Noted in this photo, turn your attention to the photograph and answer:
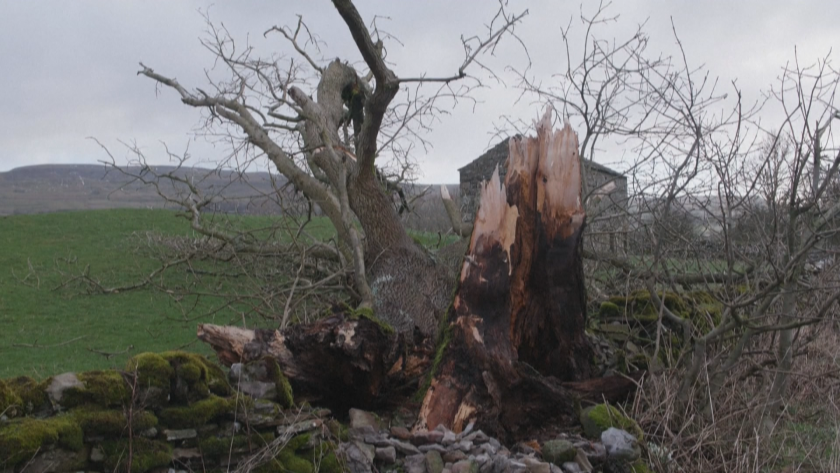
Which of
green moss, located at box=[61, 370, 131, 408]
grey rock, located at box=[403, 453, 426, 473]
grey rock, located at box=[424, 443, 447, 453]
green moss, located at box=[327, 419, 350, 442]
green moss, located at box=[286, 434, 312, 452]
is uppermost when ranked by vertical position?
green moss, located at box=[61, 370, 131, 408]

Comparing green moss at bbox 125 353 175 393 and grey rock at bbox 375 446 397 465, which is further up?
green moss at bbox 125 353 175 393

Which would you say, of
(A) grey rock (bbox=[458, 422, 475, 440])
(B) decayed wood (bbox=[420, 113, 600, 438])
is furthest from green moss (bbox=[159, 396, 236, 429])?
(B) decayed wood (bbox=[420, 113, 600, 438])

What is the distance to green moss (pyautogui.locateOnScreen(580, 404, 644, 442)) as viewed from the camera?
15.6 feet

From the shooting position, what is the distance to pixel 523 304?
5.53m

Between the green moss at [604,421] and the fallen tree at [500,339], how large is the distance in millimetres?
267

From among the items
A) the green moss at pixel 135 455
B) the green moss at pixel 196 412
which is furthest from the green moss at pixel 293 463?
the green moss at pixel 135 455

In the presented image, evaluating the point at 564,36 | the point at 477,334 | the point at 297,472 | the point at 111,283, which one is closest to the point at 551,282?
the point at 477,334

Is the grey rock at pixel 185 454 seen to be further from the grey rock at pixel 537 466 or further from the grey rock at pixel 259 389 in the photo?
the grey rock at pixel 537 466

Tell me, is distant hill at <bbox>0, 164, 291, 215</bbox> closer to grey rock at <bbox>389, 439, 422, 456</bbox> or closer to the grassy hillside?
the grassy hillside

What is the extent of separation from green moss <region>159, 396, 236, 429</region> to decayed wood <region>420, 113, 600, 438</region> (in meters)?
1.67

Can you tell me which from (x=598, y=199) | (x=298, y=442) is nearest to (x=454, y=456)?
(x=298, y=442)

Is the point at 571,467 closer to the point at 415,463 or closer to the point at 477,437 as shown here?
the point at 477,437

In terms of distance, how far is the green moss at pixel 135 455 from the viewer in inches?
132

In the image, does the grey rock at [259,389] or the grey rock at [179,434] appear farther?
the grey rock at [259,389]
